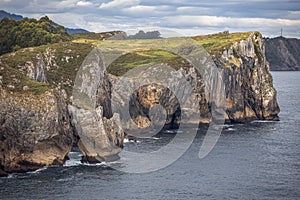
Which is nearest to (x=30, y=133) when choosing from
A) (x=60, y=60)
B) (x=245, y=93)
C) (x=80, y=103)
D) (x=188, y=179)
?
(x=80, y=103)

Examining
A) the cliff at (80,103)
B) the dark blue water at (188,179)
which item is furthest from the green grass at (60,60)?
the dark blue water at (188,179)

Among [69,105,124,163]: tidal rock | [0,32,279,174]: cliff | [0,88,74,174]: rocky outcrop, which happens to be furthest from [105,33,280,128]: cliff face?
[0,88,74,174]: rocky outcrop

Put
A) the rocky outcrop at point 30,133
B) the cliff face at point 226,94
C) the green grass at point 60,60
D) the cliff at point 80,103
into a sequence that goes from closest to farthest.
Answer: the rocky outcrop at point 30,133 → the cliff at point 80,103 → the green grass at point 60,60 → the cliff face at point 226,94

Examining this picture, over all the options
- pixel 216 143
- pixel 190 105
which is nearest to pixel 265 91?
pixel 190 105

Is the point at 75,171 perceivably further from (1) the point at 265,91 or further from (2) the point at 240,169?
(1) the point at 265,91

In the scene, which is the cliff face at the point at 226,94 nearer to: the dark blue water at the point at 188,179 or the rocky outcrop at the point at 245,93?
the rocky outcrop at the point at 245,93

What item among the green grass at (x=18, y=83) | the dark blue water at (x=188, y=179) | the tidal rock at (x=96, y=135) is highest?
the green grass at (x=18, y=83)
